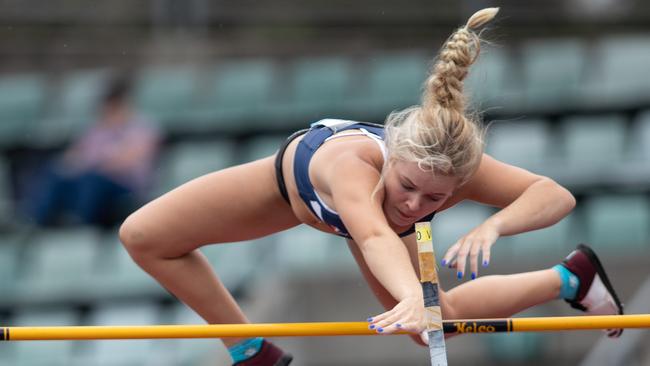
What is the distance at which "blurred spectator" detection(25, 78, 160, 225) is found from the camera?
8.41 m

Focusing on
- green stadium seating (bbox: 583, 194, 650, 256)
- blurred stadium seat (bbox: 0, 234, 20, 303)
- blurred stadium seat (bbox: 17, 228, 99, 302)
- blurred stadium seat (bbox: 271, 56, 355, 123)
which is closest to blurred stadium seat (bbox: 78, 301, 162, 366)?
blurred stadium seat (bbox: 17, 228, 99, 302)

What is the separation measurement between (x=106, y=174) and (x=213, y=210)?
155 inches

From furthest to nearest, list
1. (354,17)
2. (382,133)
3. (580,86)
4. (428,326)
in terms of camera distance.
→ (354,17) → (580,86) → (382,133) → (428,326)

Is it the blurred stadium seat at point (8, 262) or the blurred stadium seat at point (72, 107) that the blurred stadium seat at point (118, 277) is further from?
the blurred stadium seat at point (72, 107)

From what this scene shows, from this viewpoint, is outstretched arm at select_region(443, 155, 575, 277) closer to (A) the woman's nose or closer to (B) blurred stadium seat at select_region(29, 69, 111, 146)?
(A) the woman's nose

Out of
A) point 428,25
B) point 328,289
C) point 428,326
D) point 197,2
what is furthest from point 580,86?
point 428,326

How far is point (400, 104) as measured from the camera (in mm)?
9484

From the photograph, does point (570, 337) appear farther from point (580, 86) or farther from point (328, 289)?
point (580, 86)

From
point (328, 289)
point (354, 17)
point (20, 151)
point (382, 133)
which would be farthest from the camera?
point (354, 17)

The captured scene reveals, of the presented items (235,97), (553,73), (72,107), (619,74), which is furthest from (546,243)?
(72,107)

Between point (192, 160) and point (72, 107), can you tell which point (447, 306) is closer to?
point (192, 160)

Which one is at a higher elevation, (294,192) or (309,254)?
(294,192)

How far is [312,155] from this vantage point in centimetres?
441

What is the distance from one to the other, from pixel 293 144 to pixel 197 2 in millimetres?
6455
